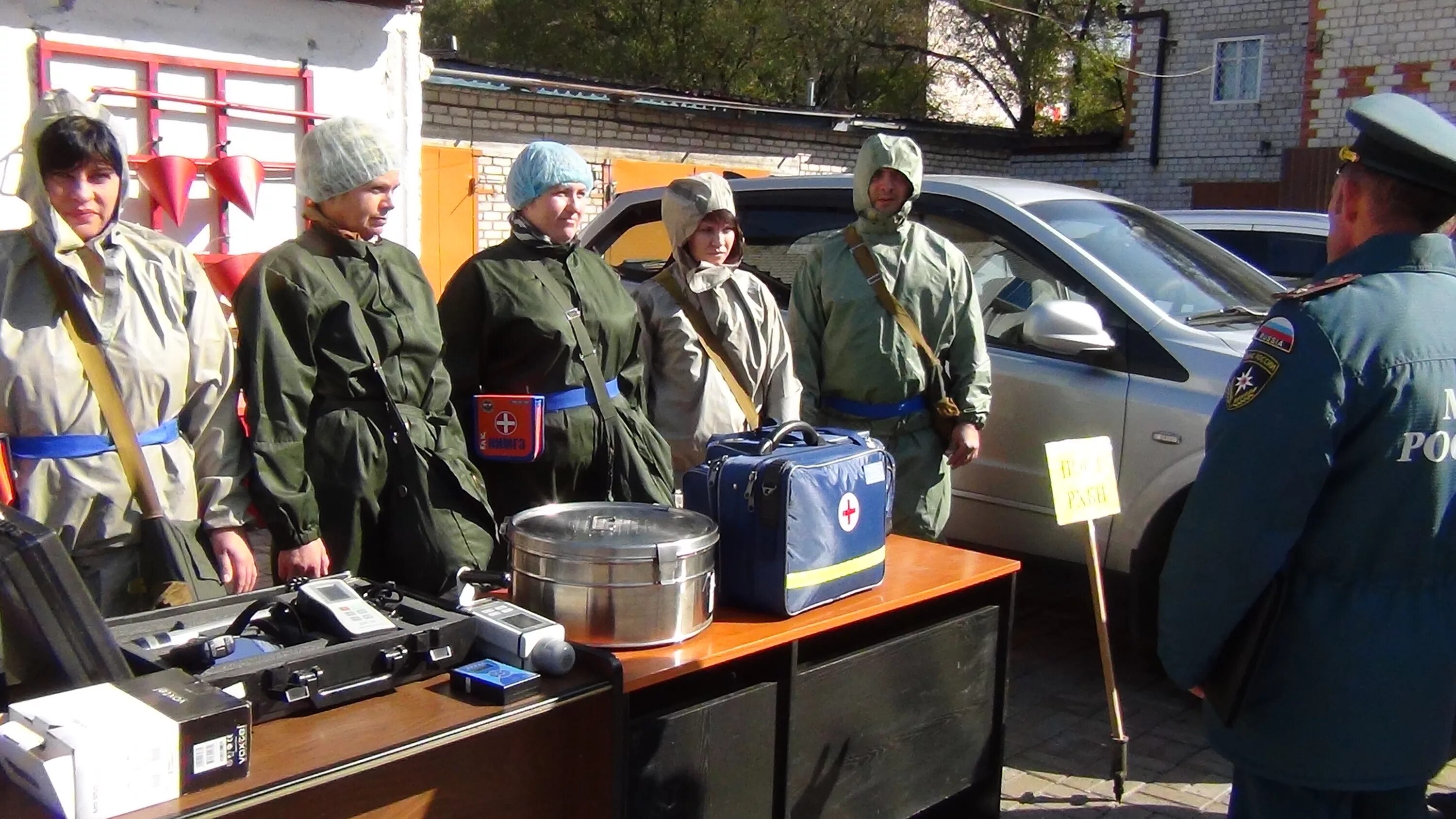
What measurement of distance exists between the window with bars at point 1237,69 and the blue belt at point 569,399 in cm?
1950

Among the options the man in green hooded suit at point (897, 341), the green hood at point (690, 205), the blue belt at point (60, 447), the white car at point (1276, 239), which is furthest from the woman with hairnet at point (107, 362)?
the white car at point (1276, 239)

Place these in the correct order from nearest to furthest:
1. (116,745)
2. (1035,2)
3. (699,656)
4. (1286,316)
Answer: (116,745), (1286,316), (699,656), (1035,2)

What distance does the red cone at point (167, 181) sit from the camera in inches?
271

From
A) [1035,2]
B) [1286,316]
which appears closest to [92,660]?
[1286,316]

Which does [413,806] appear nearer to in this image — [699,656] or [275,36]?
[699,656]

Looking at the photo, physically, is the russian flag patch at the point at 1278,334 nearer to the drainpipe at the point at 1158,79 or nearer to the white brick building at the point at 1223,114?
the white brick building at the point at 1223,114

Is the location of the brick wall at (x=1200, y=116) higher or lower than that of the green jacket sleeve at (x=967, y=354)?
higher

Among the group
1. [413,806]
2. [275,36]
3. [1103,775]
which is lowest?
[1103,775]

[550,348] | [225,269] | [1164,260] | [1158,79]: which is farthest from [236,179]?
[1158,79]

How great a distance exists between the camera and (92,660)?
5.89 feet

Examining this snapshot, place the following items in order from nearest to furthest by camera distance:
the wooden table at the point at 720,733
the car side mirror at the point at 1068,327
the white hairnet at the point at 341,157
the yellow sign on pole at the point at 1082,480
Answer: the wooden table at the point at 720,733 → the white hairnet at the point at 341,157 → the yellow sign on pole at the point at 1082,480 → the car side mirror at the point at 1068,327

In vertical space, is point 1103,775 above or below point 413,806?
below

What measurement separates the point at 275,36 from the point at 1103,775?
20.4 feet

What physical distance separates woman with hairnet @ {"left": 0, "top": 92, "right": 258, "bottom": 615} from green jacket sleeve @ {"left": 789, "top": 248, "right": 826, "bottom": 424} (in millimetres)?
2020
